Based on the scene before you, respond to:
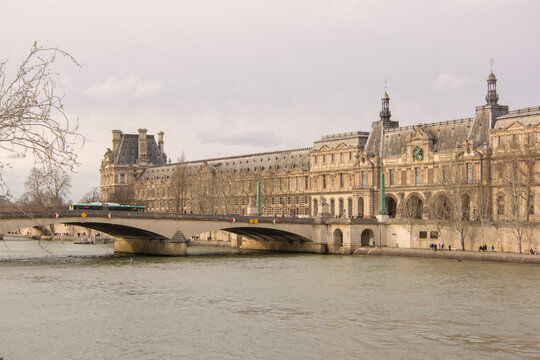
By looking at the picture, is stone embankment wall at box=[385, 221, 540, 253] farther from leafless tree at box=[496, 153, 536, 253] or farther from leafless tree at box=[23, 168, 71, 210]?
leafless tree at box=[23, 168, 71, 210]

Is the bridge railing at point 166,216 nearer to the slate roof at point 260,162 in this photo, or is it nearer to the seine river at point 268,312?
the seine river at point 268,312

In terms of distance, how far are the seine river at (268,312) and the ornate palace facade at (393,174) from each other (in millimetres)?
24574

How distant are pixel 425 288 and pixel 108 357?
1059 inches

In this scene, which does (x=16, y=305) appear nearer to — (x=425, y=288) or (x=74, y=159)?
(x=425, y=288)

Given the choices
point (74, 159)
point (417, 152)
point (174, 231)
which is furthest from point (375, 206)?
point (74, 159)

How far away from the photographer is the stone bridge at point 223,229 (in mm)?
75188

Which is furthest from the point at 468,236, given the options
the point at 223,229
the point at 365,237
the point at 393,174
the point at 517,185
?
the point at 393,174

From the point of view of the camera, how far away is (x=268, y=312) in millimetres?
40500

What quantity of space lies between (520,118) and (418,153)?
1644cm

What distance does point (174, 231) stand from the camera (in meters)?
81.4

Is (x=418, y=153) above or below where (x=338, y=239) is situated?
above

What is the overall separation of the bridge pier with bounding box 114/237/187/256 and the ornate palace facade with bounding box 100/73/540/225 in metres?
17.7

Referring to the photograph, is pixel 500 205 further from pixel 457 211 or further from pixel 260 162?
pixel 260 162

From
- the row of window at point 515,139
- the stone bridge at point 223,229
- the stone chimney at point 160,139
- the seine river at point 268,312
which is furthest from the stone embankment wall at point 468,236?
the stone chimney at point 160,139
